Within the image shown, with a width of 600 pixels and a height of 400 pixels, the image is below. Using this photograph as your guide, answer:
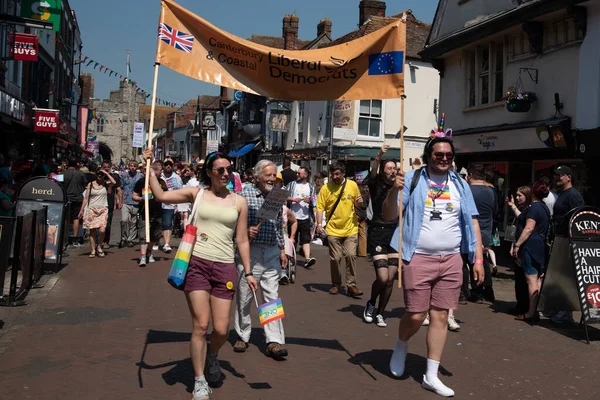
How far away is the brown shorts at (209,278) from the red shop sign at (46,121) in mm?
18505

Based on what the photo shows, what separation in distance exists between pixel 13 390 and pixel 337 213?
519cm

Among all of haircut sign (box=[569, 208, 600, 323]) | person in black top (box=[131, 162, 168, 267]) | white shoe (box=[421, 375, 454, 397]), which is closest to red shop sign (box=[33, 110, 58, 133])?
person in black top (box=[131, 162, 168, 267])

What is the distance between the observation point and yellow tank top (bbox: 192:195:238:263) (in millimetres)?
4754

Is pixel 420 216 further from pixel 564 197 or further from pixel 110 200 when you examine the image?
pixel 110 200

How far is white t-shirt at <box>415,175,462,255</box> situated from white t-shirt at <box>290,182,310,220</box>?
7.24 m

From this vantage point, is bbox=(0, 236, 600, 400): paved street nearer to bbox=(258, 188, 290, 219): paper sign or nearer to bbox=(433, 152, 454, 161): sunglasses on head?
bbox=(258, 188, 290, 219): paper sign

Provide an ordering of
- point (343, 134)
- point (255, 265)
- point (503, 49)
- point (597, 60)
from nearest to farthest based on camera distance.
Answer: point (255, 265) < point (597, 60) < point (503, 49) < point (343, 134)

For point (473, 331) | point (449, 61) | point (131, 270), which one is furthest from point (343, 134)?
point (473, 331)

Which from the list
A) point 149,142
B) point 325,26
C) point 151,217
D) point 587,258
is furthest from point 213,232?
point 325,26

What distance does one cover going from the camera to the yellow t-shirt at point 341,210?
8969mm

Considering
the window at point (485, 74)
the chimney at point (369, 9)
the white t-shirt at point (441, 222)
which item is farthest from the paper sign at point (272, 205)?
the chimney at point (369, 9)

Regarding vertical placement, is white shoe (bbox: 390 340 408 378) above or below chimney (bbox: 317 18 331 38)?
below

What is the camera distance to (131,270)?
36.0ft

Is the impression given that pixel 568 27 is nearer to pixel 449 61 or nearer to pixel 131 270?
pixel 449 61
